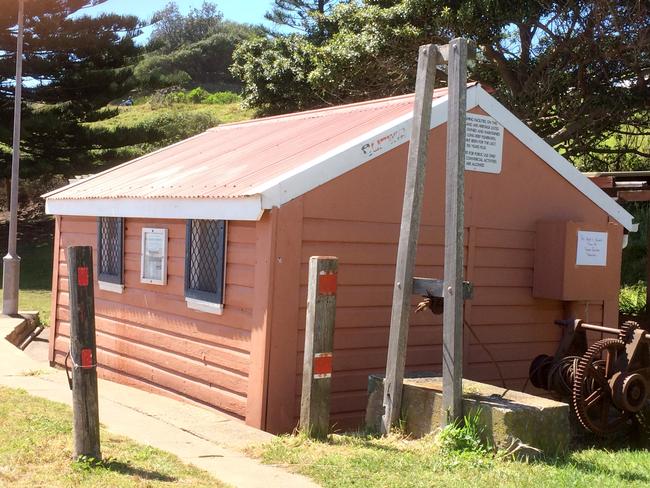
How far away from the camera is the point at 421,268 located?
8656 mm

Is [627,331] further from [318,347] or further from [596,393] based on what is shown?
[318,347]

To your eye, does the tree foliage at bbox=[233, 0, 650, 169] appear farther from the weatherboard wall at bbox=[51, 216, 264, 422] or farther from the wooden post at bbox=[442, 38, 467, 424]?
the wooden post at bbox=[442, 38, 467, 424]

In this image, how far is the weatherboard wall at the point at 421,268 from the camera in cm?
745

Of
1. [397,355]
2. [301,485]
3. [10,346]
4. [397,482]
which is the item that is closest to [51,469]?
[301,485]

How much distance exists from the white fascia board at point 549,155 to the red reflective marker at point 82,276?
483 cm

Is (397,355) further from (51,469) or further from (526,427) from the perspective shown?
(51,469)

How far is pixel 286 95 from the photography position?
25.5 m

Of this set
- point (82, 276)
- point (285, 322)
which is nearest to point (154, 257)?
point (285, 322)

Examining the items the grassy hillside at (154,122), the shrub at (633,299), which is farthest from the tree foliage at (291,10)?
the shrub at (633,299)

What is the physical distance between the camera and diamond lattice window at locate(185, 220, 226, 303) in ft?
26.2

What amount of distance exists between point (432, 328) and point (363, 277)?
1.10 m

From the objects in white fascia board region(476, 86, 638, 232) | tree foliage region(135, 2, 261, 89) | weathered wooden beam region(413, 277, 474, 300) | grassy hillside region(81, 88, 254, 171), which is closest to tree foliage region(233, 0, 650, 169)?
white fascia board region(476, 86, 638, 232)

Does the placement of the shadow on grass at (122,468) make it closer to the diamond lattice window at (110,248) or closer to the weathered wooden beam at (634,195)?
the diamond lattice window at (110,248)

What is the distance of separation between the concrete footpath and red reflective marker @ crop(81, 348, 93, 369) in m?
0.95
